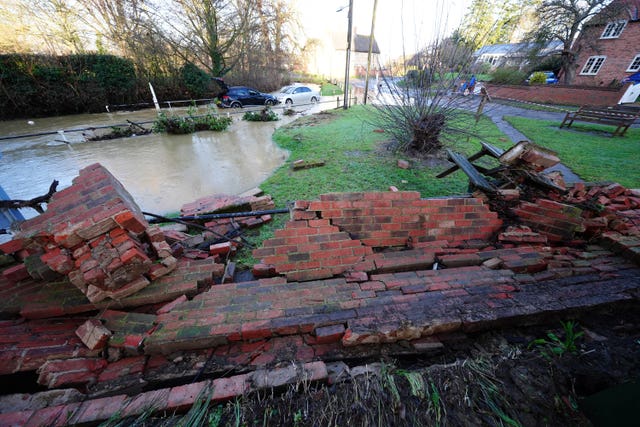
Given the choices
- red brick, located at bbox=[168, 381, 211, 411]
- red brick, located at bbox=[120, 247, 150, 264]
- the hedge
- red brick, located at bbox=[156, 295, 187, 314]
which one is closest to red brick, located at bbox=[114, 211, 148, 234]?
red brick, located at bbox=[120, 247, 150, 264]

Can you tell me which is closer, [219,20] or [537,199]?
[537,199]

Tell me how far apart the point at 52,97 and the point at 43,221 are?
17.2 meters

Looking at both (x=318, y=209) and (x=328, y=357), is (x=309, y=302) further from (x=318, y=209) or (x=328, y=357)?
(x=318, y=209)

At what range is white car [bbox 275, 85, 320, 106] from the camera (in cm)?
1552

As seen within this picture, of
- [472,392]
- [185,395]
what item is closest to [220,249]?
[185,395]

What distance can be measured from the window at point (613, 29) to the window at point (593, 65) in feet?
4.40

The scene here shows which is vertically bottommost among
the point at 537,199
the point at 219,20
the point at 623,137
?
the point at 623,137

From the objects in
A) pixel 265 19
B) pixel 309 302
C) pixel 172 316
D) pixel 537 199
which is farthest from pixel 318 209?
pixel 265 19

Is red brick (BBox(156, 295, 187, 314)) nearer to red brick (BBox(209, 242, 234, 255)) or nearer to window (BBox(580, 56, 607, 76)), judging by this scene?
red brick (BBox(209, 242, 234, 255))

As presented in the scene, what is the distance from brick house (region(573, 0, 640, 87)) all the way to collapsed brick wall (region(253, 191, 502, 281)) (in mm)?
25867

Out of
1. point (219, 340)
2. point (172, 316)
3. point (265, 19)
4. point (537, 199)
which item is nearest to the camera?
point (219, 340)

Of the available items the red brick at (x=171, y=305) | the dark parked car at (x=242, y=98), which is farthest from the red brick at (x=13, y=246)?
the dark parked car at (x=242, y=98)

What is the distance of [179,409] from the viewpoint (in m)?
1.32

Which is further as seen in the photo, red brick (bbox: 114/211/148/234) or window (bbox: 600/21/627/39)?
window (bbox: 600/21/627/39)
